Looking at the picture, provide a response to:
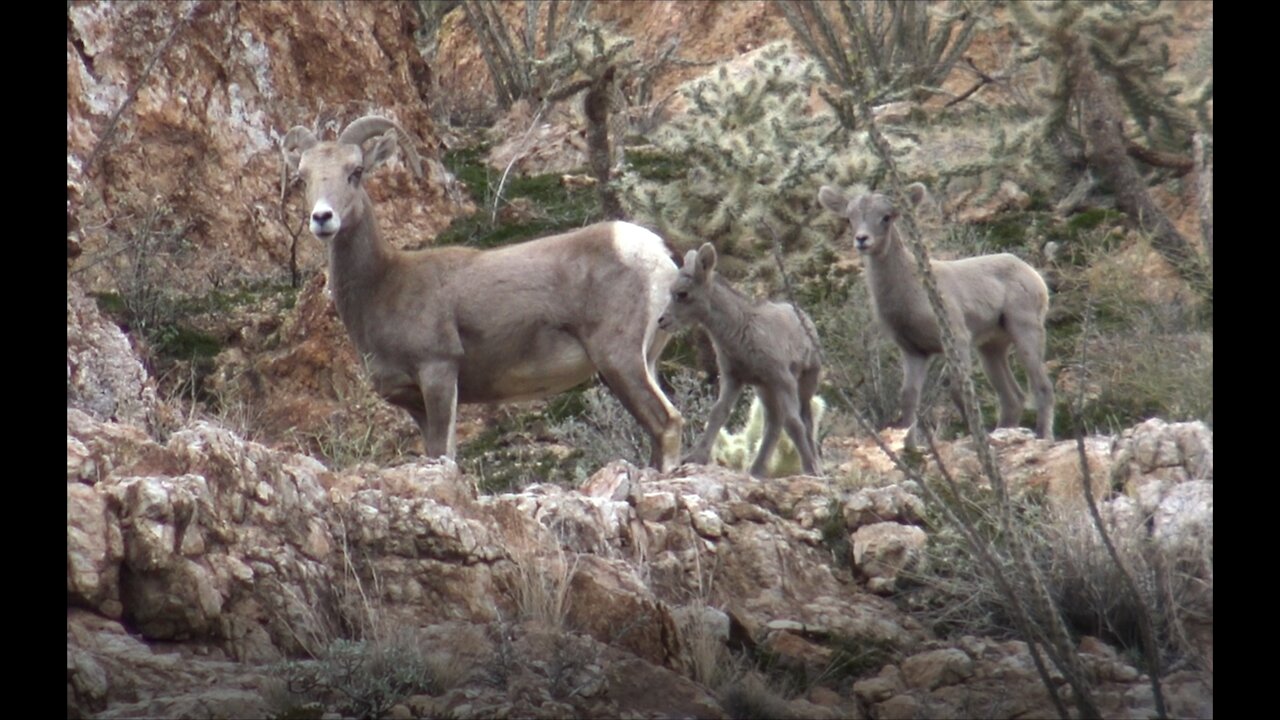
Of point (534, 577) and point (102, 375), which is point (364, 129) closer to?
point (102, 375)

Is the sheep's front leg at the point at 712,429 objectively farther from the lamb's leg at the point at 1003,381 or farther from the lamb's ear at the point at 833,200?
the lamb's leg at the point at 1003,381

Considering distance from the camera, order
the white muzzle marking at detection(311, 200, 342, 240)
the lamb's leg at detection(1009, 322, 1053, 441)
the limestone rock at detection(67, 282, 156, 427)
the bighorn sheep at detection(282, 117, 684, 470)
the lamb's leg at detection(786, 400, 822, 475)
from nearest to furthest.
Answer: the limestone rock at detection(67, 282, 156, 427)
the white muzzle marking at detection(311, 200, 342, 240)
the bighorn sheep at detection(282, 117, 684, 470)
the lamb's leg at detection(786, 400, 822, 475)
the lamb's leg at detection(1009, 322, 1053, 441)

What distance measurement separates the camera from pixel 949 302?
11.3 metres

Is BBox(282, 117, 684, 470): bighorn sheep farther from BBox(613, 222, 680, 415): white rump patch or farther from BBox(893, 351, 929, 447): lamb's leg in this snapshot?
BBox(893, 351, 929, 447): lamb's leg

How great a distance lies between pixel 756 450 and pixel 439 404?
6.78 ft

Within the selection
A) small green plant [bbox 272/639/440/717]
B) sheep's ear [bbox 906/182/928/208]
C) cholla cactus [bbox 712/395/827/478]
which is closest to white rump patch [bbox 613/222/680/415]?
cholla cactus [bbox 712/395/827/478]

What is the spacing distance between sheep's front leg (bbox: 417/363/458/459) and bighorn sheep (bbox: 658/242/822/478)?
4.31 feet

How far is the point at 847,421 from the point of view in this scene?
1303cm

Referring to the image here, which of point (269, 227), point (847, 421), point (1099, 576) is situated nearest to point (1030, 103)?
point (847, 421)

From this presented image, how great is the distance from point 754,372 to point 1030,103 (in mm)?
8815

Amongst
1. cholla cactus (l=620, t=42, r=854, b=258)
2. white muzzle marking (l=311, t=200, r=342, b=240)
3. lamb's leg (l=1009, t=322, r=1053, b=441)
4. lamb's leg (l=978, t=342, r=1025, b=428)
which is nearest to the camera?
white muzzle marking (l=311, t=200, r=342, b=240)

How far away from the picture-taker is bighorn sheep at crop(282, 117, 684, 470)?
9.55 meters

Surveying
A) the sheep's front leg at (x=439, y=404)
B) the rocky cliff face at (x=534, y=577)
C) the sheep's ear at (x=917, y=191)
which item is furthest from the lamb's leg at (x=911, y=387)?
the sheep's front leg at (x=439, y=404)

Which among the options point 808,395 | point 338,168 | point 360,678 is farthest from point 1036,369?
point 360,678
